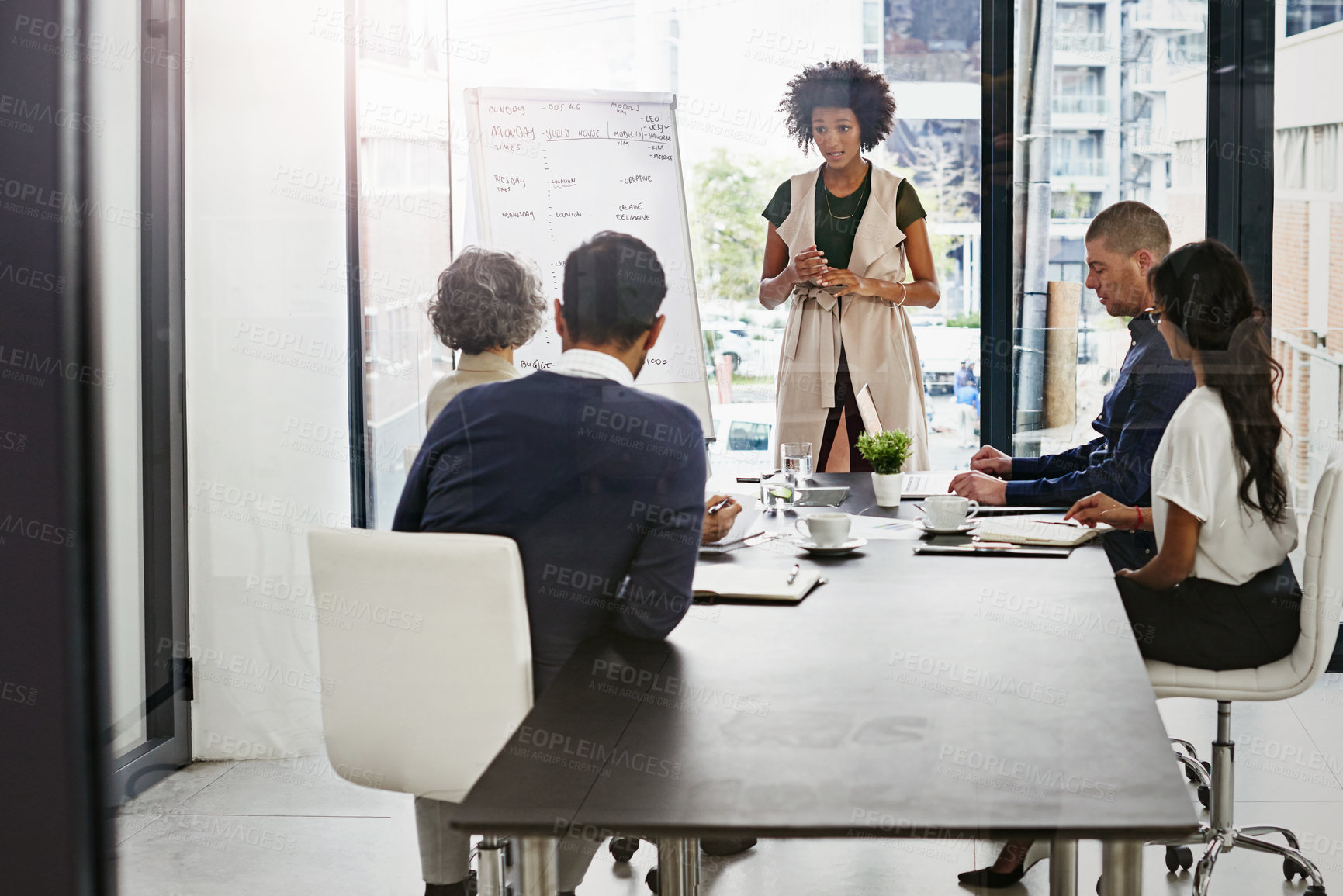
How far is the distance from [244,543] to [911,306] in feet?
7.11

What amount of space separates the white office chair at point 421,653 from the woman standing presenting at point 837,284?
1870mm

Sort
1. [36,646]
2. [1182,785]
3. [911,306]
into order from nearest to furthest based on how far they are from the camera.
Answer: [1182,785] < [36,646] < [911,306]

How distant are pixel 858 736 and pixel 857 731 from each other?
0.05 ft

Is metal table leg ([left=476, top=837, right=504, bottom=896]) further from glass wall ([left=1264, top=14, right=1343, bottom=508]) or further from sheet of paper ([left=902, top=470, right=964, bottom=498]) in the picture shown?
glass wall ([left=1264, top=14, right=1343, bottom=508])

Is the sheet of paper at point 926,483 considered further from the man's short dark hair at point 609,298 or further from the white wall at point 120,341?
the white wall at point 120,341

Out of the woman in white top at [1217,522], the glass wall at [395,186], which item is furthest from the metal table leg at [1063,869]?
the glass wall at [395,186]

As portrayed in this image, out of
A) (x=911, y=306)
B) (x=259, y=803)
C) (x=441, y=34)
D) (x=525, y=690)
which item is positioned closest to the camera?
(x=525, y=690)

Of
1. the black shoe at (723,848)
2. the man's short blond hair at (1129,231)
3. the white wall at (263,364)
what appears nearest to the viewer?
the black shoe at (723,848)

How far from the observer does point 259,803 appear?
292 centimetres

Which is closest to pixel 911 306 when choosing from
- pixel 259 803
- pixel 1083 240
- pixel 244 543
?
pixel 1083 240

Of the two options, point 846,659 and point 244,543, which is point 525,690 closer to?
point 846,659

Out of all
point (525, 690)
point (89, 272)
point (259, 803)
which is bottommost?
point (259, 803)

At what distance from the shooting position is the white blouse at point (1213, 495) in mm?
2238

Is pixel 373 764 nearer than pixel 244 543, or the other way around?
pixel 373 764
